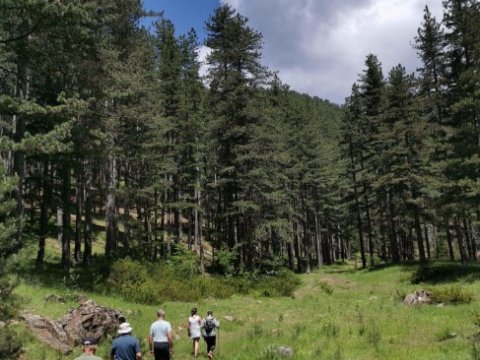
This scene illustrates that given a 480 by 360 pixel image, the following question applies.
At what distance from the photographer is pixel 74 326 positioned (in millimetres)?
14602

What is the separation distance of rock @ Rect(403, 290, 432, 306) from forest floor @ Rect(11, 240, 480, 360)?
43cm

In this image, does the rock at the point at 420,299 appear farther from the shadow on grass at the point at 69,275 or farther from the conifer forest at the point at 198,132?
the shadow on grass at the point at 69,275

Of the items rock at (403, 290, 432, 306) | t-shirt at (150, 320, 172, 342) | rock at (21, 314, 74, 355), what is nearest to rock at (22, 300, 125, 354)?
rock at (21, 314, 74, 355)

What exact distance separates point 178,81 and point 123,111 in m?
19.9

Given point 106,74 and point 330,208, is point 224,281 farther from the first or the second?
point 330,208

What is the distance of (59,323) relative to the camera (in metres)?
14.6

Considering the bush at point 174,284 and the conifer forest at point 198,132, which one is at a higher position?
the conifer forest at point 198,132

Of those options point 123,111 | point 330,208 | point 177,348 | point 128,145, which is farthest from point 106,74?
point 330,208

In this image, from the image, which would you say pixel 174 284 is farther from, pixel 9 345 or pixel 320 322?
pixel 9 345

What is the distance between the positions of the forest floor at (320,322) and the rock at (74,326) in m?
0.48

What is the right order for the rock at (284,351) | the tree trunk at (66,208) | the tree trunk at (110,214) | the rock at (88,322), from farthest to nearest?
the tree trunk at (110,214), the tree trunk at (66,208), the rock at (88,322), the rock at (284,351)

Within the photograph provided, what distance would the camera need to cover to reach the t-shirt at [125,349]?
9031 millimetres

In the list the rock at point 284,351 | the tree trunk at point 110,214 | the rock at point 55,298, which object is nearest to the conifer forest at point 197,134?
the tree trunk at point 110,214

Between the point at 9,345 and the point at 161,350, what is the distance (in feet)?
12.2
